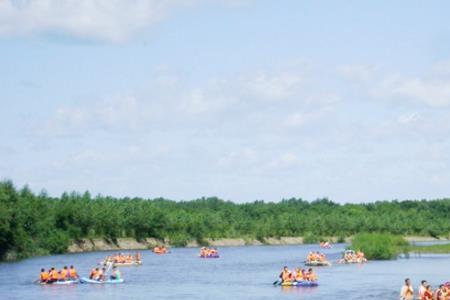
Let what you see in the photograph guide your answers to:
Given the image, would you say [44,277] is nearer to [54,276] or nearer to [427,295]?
[54,276]

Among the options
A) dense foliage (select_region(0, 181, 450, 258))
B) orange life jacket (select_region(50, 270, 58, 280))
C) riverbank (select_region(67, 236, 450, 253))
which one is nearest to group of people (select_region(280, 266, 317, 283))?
orange life jacket (select_region(50, 270, 58, 280))

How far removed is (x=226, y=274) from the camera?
83.4 m

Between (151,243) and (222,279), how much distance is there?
228ft

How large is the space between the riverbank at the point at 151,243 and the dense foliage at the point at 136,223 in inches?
34.8

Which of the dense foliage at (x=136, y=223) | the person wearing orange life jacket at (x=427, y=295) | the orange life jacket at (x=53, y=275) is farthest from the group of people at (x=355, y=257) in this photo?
the person wearing orange life jacket at (x=427, y=295)

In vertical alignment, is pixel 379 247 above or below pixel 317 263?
above

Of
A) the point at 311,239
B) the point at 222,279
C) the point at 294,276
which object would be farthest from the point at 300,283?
the point at 311,239

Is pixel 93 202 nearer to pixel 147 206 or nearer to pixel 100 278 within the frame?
pixel 147 206

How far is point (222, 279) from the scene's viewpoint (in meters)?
77.2

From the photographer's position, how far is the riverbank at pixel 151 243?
128875 mm

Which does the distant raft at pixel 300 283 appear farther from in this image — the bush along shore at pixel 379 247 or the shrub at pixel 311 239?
the shrub at pixel 311 239

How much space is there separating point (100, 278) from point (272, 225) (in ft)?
329

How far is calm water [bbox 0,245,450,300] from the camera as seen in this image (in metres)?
62.5

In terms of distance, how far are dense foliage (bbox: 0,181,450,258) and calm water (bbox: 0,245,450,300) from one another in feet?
16.1
